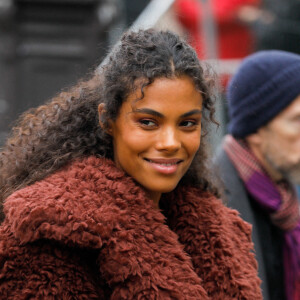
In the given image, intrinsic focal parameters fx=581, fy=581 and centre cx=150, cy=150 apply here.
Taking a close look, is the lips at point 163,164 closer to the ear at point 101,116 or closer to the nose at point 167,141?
the nose at point 167,141

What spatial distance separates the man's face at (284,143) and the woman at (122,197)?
102 cm

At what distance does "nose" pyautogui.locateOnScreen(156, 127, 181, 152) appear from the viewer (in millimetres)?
1850

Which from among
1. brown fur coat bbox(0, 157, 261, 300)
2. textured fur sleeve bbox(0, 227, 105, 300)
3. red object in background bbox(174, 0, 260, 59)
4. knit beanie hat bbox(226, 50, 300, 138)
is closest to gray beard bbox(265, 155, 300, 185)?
knit beanie hat bbox(226, 50, 300, 138)

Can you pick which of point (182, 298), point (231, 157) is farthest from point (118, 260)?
point (231, 157)

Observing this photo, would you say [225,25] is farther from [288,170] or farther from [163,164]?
[163,164]

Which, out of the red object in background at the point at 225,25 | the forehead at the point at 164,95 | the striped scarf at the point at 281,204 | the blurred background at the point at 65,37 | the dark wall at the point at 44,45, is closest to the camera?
the forehead at the point at 164,95

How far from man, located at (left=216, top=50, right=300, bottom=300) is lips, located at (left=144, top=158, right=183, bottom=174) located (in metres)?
1.18

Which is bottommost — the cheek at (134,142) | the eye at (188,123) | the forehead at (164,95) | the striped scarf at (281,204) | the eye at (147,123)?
the striped scarf at (281,204)

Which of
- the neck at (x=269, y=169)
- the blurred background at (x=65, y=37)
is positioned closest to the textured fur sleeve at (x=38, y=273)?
the neck at (x=269, y=169)

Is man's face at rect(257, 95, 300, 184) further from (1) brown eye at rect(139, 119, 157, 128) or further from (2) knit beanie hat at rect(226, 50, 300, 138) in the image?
(1) brown eye at rect(139, 119, 157, 128)

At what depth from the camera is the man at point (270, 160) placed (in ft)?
10.1

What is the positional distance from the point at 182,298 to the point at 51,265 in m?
0.41

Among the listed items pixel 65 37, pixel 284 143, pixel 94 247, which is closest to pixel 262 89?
pixel 284 143

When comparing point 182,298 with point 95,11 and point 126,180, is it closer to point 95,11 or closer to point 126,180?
point 126,180
